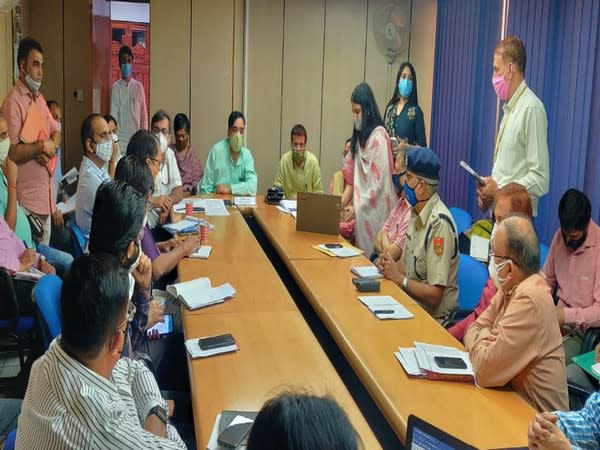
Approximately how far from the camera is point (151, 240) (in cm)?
345

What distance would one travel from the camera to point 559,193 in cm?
454

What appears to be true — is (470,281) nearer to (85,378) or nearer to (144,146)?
(144,146)

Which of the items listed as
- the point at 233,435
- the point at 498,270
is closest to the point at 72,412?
the point at 233,435

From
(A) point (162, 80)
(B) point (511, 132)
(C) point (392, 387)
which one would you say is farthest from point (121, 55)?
(C) point (392, 387)

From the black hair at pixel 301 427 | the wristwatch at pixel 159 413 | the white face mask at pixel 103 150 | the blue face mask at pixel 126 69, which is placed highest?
the blue face mask at pixel 126 69

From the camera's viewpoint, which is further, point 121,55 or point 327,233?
point 121,55

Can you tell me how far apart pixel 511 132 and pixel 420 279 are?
123 centimetres

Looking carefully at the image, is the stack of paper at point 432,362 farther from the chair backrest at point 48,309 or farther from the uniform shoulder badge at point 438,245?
the chair backrest at point 48,309

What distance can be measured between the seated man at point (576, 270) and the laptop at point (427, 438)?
187 cm

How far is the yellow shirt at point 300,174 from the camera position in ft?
19.9

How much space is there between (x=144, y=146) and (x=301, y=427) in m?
3.14

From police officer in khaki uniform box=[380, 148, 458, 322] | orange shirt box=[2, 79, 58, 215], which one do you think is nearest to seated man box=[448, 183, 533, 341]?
police officer in khaki uniform box=[380, 148, 458, 322]

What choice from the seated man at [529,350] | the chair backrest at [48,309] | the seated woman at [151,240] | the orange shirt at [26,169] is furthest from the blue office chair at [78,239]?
the seated man at [529,350]

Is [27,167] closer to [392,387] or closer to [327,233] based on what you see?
[327,233]
